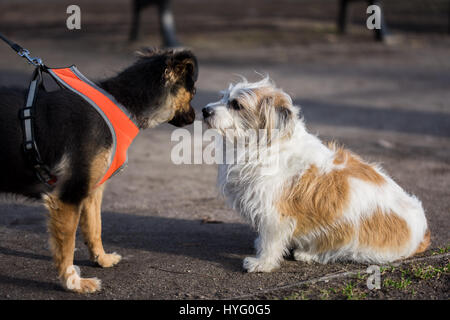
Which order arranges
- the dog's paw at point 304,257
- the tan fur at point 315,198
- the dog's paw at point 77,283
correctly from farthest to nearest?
the dog's paw at point 304,257 < the tan fur at point 315,198 < the dog's paw at point 77,283

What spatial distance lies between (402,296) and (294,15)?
64.9ft

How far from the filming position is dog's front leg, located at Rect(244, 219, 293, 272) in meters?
4.34

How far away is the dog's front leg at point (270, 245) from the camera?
4336 millimetres

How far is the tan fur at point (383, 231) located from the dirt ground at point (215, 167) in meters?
0.21

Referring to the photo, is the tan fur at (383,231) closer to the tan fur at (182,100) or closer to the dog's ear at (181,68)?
the tan fur at (182,100)

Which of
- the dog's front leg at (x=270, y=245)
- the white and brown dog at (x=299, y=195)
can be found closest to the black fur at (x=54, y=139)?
the white and brown dog at (x=299, y=195)

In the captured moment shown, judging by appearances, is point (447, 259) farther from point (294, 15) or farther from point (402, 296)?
point (294, 15)

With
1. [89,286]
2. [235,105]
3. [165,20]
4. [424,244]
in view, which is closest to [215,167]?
[235,105]

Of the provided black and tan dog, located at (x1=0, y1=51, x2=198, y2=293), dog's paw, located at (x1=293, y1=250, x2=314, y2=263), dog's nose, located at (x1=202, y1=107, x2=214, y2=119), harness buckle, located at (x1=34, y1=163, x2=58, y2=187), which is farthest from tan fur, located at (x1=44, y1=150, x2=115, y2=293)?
dog's paw, located at (x1=293, y1=250, x2=314, y2=263)

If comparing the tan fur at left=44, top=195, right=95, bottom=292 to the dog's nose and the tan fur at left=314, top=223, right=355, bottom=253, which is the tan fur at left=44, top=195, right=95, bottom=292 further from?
the tan fur at left=314, top=223, right=355, bottom=253

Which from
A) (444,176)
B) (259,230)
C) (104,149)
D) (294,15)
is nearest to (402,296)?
(259,230)

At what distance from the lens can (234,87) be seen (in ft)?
14.7

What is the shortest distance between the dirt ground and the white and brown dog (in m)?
0.21
